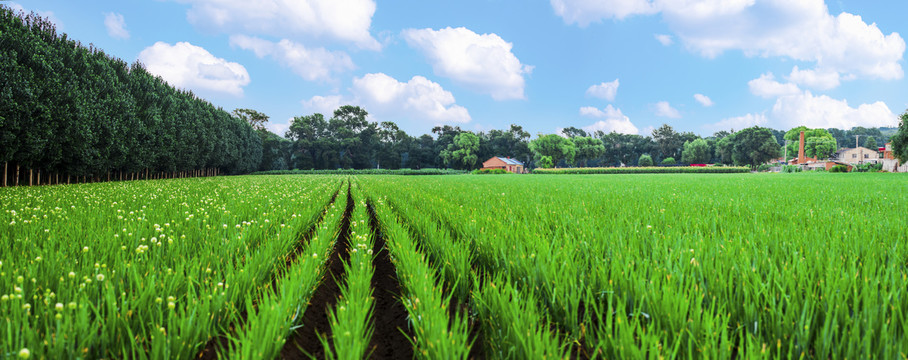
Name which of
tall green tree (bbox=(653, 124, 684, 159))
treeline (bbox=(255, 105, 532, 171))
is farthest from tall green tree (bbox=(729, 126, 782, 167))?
treeline (bbox=(255, 105, 532, 171))

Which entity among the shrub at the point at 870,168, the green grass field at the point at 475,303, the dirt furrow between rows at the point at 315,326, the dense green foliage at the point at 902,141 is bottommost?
the dirt furrow between rows at the point at 315,326

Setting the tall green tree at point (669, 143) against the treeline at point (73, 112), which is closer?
the treeline at point (73, 112)

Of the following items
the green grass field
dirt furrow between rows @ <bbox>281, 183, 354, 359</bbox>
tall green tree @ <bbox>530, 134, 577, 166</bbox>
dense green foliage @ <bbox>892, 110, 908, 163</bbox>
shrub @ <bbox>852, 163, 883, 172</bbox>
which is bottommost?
dirt furrow between rows @ <bbox>281, 183, 354, 359</bbox>

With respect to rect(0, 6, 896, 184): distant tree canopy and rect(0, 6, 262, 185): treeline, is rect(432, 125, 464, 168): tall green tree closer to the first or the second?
rect(0, 6, 896, 184): distant tree canopy

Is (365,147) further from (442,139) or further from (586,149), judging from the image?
(586,149)

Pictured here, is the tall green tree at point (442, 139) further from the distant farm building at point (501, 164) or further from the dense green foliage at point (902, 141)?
the dense green foliage at point (902, 141)

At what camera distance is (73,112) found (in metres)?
16.6

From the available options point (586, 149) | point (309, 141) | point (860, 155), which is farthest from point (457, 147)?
point (860, 155)

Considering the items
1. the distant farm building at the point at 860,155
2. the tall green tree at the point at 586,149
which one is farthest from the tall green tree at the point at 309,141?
the distant farm building at the point at 860,155

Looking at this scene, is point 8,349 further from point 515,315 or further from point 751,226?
point 751,226

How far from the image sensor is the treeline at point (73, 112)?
14.2 meters

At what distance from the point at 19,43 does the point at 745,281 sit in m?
23.1

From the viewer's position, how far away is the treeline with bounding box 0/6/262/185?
14.2 m

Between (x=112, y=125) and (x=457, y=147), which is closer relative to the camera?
(x=112, y=125)
